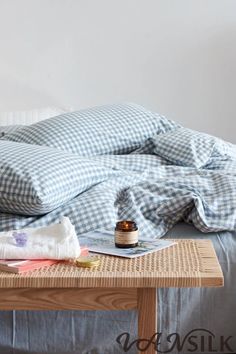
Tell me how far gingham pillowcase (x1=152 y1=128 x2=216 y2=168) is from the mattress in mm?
629

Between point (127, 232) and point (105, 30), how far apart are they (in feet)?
7.25

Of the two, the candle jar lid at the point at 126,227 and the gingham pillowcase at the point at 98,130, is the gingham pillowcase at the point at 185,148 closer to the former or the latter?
the gingham pillowcase at the point at 98,130

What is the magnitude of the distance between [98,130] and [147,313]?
110 cm

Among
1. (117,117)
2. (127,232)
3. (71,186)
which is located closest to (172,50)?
(117,117)

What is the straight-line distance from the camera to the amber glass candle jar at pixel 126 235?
133cm

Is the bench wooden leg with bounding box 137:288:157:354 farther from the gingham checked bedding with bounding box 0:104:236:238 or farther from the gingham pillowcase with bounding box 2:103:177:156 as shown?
the gingham pillowcase with bounding box 2:103:177:156

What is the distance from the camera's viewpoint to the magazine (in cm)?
131

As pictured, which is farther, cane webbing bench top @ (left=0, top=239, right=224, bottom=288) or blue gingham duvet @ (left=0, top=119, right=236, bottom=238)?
blue gingham duvet @ (left=0, top=119, right=236, bottom=238)

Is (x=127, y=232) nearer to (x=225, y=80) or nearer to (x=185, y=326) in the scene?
(x=185, y=326)

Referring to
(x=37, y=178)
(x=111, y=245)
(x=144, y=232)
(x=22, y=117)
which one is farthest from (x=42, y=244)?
(x=22, y=117)

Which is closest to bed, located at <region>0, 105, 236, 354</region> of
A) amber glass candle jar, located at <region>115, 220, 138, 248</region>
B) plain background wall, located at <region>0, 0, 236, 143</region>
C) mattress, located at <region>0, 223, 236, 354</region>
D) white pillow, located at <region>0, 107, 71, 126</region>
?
mattress, located at <region>0, 223, 236, 354</region>

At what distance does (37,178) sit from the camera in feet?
4.98

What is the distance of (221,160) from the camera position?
2.15 meters

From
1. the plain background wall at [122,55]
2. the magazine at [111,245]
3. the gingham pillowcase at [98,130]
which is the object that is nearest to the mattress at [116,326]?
the magazine at [111,245]
